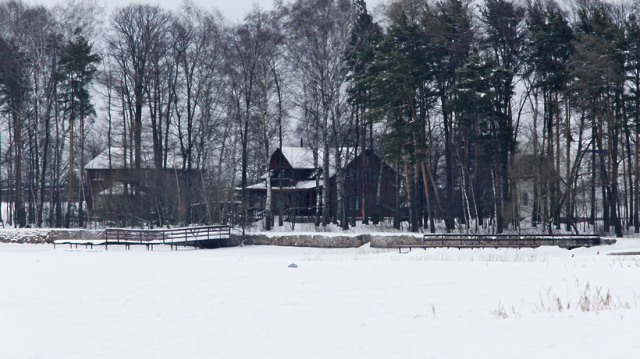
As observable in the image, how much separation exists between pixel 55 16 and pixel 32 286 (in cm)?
2693

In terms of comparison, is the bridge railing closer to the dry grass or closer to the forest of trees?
the forest of trees

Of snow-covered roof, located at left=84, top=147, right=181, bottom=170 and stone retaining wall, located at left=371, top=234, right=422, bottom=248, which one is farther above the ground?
snow-covered roof, located at left=84, top=147, right=181, bottom=170

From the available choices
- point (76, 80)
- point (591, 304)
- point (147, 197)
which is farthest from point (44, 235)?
point (591, 304)

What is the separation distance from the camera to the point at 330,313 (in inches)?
354

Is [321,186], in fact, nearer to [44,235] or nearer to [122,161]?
[122,161]

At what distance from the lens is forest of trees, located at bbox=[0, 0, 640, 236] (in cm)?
2758

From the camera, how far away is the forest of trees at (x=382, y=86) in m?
27.6

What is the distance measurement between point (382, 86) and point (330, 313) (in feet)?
67.8

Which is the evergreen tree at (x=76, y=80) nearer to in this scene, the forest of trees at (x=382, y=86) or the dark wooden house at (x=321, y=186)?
the forest of trees at (x=382, y=86)

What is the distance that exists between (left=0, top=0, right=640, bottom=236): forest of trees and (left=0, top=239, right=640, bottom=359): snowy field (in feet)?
48.5

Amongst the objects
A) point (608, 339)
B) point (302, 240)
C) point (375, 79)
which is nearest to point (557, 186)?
point (375, 79)

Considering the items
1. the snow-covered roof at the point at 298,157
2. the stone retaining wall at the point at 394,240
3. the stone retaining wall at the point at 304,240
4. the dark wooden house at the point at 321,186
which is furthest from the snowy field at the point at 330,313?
the snow-covered roof at the point at 298,157

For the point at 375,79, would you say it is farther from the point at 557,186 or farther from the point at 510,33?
the point at 557,186

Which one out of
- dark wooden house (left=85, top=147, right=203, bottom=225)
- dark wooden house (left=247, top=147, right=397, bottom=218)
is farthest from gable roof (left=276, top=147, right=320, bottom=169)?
dark wooden house (left=85, top=147, right=203, bottom=225)
